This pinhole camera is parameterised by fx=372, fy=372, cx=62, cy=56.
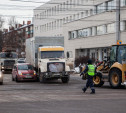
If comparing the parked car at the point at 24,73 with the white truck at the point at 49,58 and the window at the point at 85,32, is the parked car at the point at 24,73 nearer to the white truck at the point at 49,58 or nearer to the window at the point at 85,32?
the white truck at the point at 49,58

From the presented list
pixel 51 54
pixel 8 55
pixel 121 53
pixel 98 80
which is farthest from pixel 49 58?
pixel 8 55

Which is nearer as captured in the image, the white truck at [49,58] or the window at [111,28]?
the white truck at [49,58]

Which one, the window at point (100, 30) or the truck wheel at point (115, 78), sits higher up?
the window at point (100, 30)

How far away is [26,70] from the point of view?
30.5 meters

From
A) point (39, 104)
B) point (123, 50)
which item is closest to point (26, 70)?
point (123, 50)

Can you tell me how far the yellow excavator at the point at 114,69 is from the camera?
69.8 ft

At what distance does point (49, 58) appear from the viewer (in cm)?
2814

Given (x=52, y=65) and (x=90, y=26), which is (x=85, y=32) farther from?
(x=52, y=65)

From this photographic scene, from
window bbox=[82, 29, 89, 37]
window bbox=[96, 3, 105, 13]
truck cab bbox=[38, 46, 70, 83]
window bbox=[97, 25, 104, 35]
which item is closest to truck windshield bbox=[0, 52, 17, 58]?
window bbox=[97, 25, 104, 35]

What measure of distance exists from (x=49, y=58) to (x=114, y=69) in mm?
7590

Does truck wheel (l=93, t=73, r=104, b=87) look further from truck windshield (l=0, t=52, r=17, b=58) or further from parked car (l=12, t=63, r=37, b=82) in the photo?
truck windshield (l=0, t=52, r=17, b=58)

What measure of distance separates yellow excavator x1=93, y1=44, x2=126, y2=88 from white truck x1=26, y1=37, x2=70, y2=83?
179 inches

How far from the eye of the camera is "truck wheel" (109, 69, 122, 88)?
69.9 feet

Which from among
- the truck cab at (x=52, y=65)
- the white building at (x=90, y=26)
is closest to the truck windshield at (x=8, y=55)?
the white building at (x=90, y=26)
